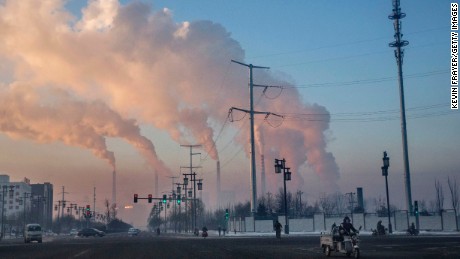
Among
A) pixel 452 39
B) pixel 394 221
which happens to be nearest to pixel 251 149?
pixel 394 221

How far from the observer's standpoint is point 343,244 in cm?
2581

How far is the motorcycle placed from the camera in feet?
81.4

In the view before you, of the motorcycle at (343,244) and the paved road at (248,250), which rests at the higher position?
the motorcycle at (343,244)

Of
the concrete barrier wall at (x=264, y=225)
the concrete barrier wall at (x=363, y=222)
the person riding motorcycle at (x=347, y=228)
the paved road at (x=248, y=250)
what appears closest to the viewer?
the person riding motorcycle at (x=347, y=228)

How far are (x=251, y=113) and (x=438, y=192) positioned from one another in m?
47.9

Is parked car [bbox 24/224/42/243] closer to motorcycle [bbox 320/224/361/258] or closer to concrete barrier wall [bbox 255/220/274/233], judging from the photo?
concrete barrier wall [bbox 255/220/274/233]

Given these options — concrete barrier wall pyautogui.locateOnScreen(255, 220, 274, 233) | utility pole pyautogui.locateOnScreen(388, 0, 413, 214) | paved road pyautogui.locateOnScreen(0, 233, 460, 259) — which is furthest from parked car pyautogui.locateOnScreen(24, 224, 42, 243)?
utility pole pyautogui.locateOnScreen(388, 0, 413, 214)

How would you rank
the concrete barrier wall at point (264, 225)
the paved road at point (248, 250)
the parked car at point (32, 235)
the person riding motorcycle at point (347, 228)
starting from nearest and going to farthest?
the person riding motorcycle at point (347, 228), the paved road at point (248, 250), the parked car at point (32, 235), the concrete barrier wall at point (264, 225)

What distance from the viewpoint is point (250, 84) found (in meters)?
79.2

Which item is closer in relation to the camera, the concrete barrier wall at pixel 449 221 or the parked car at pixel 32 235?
the concrete barrier wall at pixel 449 221

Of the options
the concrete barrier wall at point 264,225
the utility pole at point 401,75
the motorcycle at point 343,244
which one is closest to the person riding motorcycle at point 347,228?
the motorcycle at point 343,244

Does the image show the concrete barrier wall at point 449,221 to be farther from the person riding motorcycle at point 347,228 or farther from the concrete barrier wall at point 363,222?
the person riding motorcycle at point 347,228

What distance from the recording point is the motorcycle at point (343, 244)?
2481cm

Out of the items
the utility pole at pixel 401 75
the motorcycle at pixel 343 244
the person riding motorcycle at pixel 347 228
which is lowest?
the motorcycle at pixel 343 244
